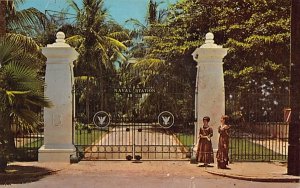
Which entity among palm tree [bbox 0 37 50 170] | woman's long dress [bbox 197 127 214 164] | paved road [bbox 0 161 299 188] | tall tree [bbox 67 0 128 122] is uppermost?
tall tree [bbox 67 0 128 122]

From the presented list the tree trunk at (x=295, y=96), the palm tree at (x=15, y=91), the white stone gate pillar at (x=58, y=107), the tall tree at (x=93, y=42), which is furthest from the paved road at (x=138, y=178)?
the tall tree at (x=93, y=42)

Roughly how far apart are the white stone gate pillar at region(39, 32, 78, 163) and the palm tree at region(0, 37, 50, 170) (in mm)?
1670

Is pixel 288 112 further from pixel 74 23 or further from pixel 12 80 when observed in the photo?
pixel 74 23

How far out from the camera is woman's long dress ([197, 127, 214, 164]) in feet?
44.3

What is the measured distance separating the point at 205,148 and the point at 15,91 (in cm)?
547

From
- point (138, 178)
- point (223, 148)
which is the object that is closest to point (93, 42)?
point (223, 148)

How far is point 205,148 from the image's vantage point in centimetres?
1370

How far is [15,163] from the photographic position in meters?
13.7

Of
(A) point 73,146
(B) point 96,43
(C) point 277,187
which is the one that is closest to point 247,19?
(B) point 96,43

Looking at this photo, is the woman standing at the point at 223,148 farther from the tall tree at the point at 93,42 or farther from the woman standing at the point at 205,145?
the tall tree at the point at 93,42

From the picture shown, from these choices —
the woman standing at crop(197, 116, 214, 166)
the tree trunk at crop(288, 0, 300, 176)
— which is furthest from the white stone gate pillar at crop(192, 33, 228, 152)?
the tree trunk at crop(288, 0, 300, 176)

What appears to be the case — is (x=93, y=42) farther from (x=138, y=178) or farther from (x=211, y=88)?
(x=138, y=178)

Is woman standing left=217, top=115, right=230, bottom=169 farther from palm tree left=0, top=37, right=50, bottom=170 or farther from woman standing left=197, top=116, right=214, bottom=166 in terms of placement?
palm tree left=0, top=37, right=50, bottom=170

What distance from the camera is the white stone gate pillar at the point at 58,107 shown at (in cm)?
1401
